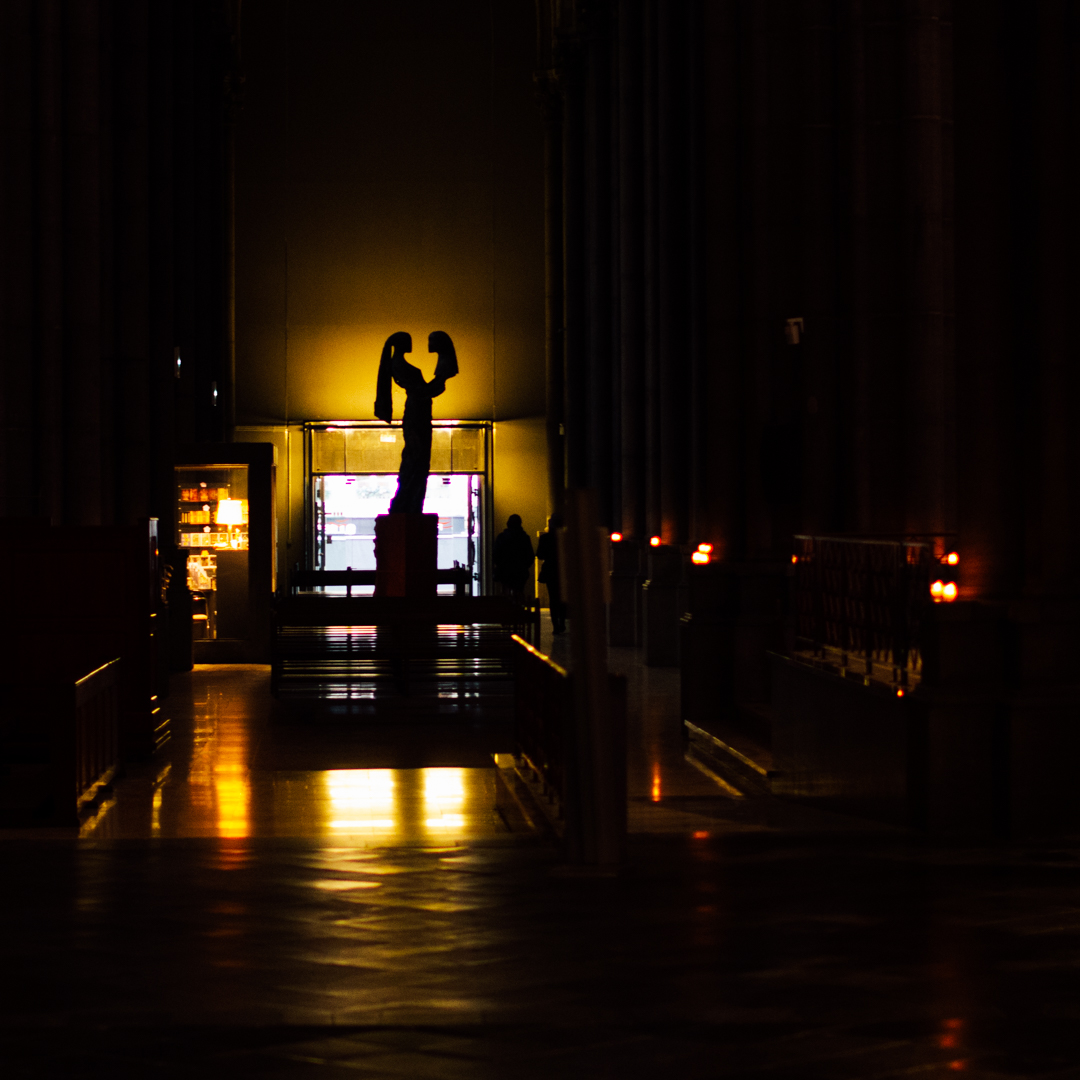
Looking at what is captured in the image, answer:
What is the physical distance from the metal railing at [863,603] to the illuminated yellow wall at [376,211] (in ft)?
62.9

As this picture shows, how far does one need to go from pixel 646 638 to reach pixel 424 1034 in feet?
46.4

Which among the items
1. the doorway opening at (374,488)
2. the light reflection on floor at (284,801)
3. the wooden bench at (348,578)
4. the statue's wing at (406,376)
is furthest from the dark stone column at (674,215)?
the doorway opening at (374,488)

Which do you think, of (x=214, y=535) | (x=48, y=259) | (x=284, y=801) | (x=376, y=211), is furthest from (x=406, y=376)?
(x=284, y=801)

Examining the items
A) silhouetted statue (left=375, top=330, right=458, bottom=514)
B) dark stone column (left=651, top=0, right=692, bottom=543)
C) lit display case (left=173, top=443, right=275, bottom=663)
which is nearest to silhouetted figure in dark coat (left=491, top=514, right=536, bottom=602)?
silhouetted statue (left=375, top=330, right=458, bottom=514)

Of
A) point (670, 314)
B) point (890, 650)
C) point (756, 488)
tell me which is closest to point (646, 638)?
point (670, 314)

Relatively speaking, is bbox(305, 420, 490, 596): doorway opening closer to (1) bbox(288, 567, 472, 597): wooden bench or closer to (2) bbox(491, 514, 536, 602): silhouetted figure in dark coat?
(1) bbox(288, 567, 472, 597): wooden bench

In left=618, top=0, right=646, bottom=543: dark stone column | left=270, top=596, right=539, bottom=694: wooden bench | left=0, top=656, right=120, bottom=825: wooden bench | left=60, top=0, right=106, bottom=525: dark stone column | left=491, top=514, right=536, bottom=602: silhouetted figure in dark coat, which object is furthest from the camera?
left=618, top=0, right=646, bottom=543: dark stone column

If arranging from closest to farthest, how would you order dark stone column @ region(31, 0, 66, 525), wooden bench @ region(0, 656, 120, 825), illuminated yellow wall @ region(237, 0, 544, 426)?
wooden bench @ region(0, 656, 120, 825), dark stone column @ region(31, 0, 66, 525), illuminated yellow wall @ region(237, 0, 544, 426)

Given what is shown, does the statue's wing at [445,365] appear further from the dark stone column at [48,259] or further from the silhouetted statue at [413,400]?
the dark stone column at [48,259]

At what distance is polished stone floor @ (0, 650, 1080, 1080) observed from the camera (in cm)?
389

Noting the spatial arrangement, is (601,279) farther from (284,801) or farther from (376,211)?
(284,801)

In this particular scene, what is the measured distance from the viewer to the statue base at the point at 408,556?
61.7 ft

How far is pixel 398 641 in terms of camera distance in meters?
14.3

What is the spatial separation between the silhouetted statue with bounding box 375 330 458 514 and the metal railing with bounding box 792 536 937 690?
10574 millimetres
